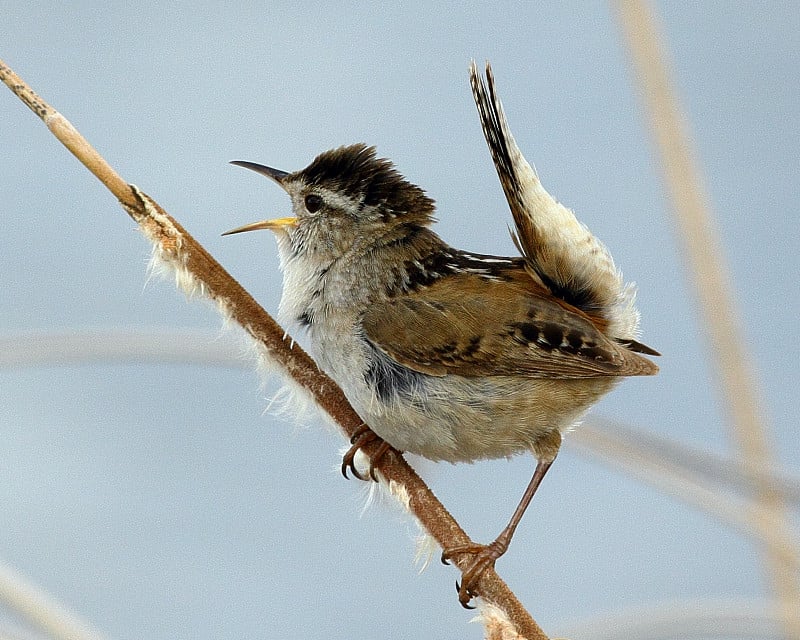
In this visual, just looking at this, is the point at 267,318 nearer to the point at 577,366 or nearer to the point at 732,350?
the point at 577,366

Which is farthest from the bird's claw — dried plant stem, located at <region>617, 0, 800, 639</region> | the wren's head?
dried plant stem, located at <region>617, 0, 800, 639</region>

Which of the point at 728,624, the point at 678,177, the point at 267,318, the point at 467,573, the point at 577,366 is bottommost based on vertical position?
the point at 728,624

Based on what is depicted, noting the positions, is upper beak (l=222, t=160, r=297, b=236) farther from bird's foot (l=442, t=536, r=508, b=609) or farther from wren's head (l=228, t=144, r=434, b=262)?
bird's foot (l=442, t=536, r=508, b=609)

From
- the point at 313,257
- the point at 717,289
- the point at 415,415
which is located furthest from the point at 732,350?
the point at 313,257

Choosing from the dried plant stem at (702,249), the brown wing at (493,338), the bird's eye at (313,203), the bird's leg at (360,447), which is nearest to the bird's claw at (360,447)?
the bird's leg at (360,447)

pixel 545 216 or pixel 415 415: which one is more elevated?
pixel 545 216

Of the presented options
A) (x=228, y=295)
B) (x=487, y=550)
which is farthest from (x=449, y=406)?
(x=228, y=295)

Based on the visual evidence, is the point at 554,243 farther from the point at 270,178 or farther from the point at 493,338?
the point at 270,178

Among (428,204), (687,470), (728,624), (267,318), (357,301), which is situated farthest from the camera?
(428,204)
